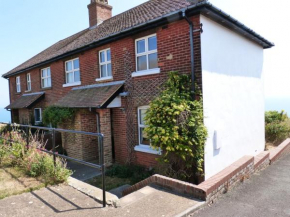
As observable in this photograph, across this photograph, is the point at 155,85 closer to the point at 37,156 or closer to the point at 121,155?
the point at 121,155

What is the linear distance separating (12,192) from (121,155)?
4243mm

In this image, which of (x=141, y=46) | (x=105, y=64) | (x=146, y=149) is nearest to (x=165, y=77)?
(x=141, y=46)

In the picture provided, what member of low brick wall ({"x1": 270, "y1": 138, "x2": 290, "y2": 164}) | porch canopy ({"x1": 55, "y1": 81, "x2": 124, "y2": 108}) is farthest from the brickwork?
low brick wall ({"x1": 270, "y1": 138, "x2": 290, "y2": 164})

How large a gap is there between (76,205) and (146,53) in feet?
16.2

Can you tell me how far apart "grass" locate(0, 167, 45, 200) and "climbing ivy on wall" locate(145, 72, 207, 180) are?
2769 millimetres

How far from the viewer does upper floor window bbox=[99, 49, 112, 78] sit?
328 inches

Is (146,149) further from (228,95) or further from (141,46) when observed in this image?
(141,46)

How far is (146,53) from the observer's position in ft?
22.6

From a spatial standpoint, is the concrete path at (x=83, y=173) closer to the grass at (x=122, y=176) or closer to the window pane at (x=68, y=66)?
the grass at (x=122, y=176)

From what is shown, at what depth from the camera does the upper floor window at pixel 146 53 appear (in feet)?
22.0

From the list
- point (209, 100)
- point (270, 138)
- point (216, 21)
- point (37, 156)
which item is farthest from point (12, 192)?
point (270, 138)

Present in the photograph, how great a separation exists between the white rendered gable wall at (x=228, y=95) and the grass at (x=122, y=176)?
7.10 ft

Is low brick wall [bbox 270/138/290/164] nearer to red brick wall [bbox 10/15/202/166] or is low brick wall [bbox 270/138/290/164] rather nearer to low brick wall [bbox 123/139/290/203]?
low brick wall [bbox 123/139/290/203]

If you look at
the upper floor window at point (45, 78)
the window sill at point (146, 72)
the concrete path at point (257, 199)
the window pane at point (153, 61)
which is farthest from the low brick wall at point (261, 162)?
the upper floor window at point (45, 78)
